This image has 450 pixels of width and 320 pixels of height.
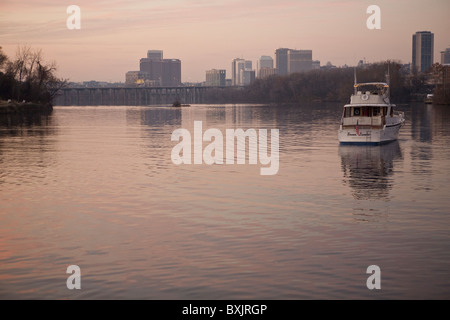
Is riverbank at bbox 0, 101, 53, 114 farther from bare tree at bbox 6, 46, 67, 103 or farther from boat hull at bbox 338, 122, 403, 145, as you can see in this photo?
boat hull at bbox 338, 122, 403, 145

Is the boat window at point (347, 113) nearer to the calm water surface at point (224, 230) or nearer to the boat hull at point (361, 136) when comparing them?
the boat hull at point (361, 136)

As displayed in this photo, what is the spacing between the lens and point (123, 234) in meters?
17.8

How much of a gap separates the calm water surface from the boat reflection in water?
5.0 inches

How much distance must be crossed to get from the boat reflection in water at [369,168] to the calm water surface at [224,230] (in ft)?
0.42

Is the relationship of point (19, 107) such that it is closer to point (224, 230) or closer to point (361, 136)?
point (361, 136)

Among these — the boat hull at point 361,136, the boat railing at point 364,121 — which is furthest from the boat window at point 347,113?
the boat hull at point 361,136

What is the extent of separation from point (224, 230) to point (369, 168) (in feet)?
54.7

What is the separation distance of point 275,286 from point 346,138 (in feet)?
111

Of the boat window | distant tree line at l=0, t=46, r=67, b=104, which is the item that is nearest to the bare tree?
distant tree line at l=0, t=46, r=67, b=104

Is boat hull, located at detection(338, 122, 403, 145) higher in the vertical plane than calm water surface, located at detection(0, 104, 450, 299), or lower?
higher

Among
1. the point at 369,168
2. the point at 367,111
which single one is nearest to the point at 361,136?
the point at 367,111

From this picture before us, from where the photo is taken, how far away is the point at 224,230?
1820 cm

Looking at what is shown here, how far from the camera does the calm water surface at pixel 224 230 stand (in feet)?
43.7

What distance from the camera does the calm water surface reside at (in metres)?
13.3
